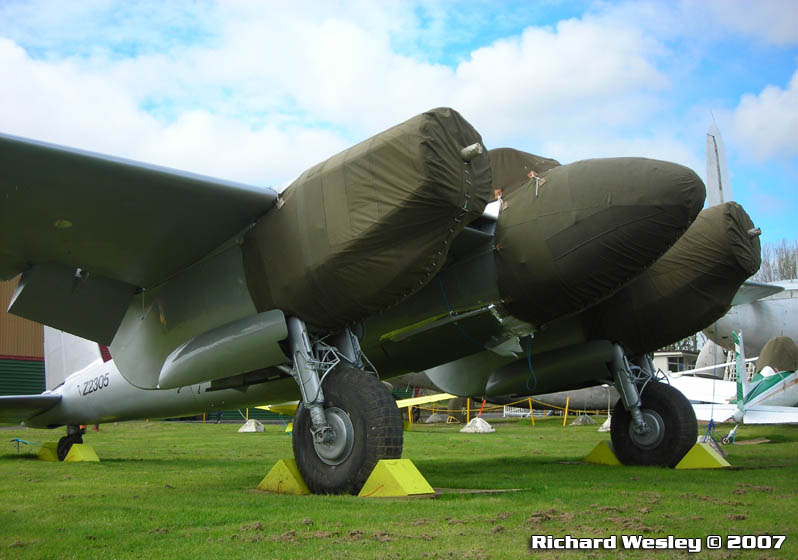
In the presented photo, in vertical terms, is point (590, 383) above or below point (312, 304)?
below

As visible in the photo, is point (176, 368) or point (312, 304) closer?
point (312, 304)

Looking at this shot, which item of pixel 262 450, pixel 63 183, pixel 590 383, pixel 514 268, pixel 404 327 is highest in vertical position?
pixel 63 183

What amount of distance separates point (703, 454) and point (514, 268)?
394 centimetres

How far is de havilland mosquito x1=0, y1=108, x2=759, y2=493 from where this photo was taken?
6258 millimetres

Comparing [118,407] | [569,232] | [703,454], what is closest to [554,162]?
[569,232]

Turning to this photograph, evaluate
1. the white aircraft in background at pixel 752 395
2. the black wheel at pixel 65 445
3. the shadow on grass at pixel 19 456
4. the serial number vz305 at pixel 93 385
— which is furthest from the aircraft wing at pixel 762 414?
the shadow on grass at pixel 19 456

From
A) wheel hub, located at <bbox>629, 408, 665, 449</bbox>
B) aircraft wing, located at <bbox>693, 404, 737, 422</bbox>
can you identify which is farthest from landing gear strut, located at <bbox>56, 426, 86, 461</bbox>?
aircraft wing, located at <bbox>693, 404, 737, 422</bbox>

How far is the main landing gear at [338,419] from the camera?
633cm

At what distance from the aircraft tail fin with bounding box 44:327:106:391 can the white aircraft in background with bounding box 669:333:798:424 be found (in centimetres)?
1251

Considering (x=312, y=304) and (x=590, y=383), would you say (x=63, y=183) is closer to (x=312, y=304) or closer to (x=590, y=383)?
(x=312, y=304)

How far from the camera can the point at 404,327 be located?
8.62 metres

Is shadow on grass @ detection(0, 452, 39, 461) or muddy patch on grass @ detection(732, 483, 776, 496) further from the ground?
shadow on grass @ detection(0, 452, 39, 461)

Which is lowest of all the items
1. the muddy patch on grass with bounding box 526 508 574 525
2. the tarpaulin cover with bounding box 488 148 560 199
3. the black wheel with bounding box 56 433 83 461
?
the muddy patch on grass with bounding box 526 508 574 525

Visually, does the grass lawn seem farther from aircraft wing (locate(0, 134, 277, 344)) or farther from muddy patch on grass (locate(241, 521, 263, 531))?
aircraft wing (locate(0, 134, 277, 344))
